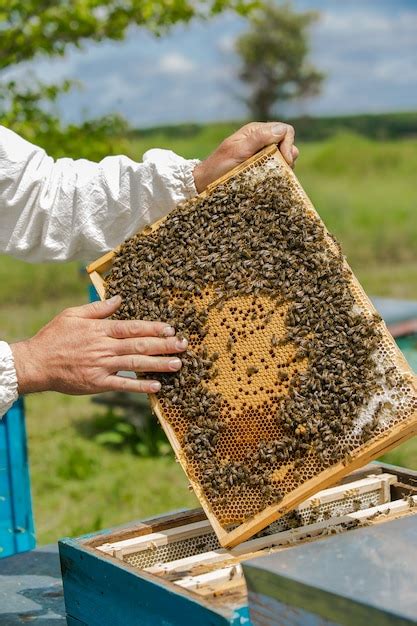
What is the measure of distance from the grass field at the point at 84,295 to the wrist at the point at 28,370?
201 cm

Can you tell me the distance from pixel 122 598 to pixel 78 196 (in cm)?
144

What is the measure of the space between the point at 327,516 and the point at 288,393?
1.98ft

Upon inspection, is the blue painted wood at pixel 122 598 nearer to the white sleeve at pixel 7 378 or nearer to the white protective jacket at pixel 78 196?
the white sleeve at pixel 7 378

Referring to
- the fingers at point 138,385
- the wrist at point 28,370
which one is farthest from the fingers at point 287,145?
the wrist at point 28,370

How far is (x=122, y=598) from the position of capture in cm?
226

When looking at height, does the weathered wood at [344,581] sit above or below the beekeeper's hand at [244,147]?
below

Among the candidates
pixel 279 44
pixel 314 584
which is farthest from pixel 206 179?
pixel 279 44

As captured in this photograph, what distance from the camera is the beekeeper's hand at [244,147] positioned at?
2824mm

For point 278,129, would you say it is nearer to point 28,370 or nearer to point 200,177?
point 200,177

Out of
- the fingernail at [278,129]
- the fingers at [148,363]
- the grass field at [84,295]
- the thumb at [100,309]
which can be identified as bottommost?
the grass field at [84,295]

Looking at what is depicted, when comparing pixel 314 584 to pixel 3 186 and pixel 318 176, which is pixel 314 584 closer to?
pixel 3 186

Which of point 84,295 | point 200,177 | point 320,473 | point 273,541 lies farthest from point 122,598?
point 84,295

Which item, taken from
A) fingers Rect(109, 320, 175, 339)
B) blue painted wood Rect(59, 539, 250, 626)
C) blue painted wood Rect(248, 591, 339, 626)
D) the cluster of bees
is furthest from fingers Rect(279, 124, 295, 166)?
blue painted wood Rect(248, 591, 339, 626)

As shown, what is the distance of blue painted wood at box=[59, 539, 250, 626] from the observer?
6.54 ft
